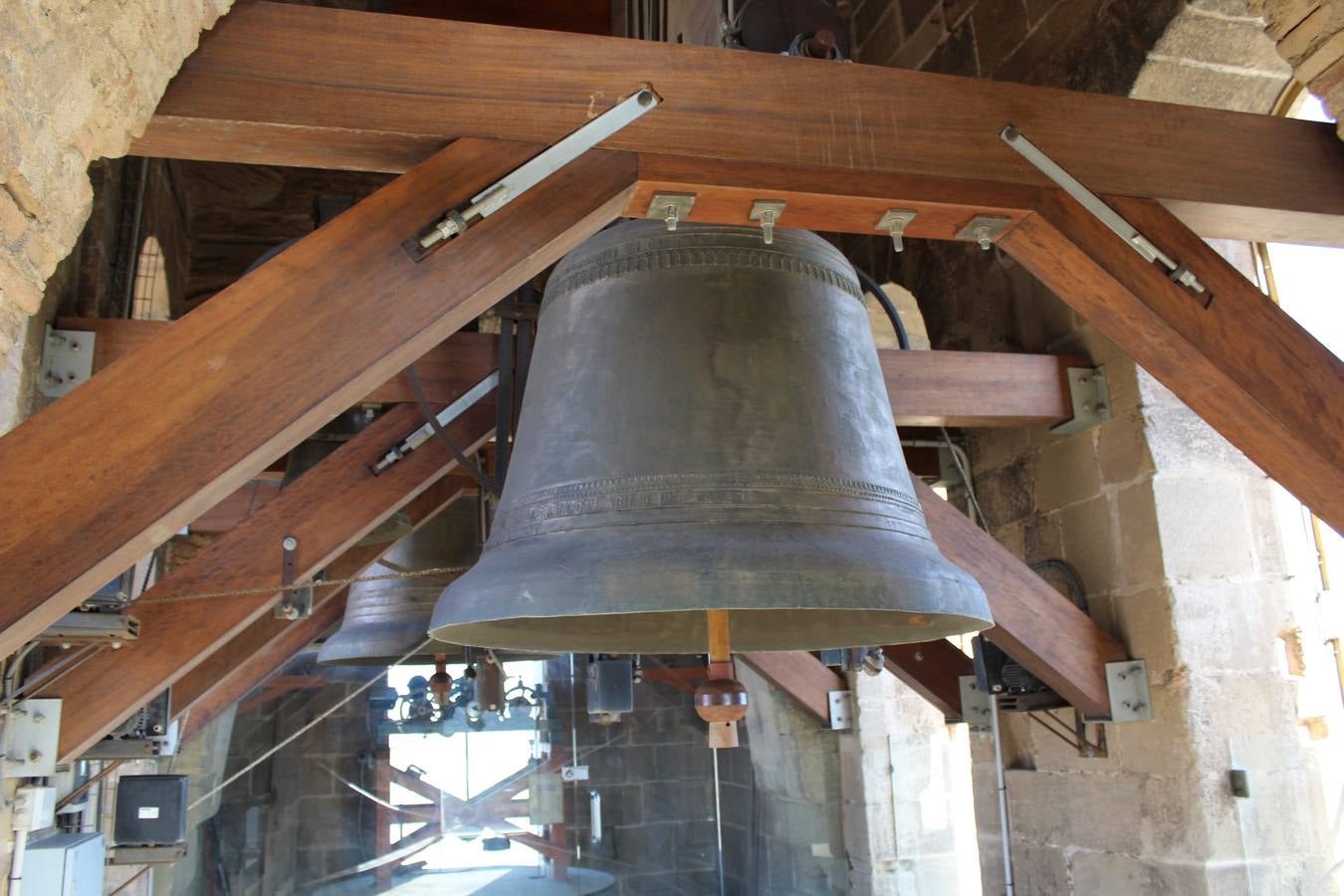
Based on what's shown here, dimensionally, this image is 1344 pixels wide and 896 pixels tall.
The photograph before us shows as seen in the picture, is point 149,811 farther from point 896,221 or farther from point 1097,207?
point 1097,207

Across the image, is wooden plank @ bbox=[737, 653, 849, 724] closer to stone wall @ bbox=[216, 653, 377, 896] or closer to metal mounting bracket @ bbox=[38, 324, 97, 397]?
metal mounting bracket @ bbox=[38, 324, 97, 397]

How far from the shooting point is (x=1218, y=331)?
206cm

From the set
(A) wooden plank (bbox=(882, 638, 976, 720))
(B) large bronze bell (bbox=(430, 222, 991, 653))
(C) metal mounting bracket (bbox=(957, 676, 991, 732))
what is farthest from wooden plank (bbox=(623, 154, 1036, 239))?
(A) wooden plank (bbox=(882, 638, 976, 720))

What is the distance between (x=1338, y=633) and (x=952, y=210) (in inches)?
80.7

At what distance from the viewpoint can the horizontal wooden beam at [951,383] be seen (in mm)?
3428

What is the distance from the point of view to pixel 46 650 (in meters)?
4.00

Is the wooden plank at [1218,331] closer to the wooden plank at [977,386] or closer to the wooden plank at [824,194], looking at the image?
the wooden plank at [824,194]

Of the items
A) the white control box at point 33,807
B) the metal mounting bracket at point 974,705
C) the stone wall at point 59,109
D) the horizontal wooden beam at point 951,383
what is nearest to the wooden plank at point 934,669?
the metal mounting bracket at point 974,705

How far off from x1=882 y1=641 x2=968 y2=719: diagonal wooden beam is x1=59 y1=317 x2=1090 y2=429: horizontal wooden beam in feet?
3.55

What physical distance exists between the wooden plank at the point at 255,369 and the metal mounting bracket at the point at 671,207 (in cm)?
7

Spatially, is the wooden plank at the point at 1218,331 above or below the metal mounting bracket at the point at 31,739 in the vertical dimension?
above

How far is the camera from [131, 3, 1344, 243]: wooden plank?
1.76 metres

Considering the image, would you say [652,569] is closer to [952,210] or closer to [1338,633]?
[952,210]

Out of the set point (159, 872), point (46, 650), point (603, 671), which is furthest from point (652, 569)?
point (159, 872)
